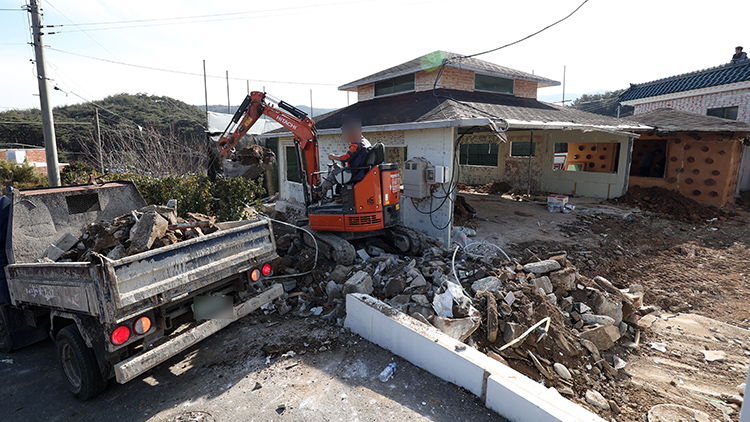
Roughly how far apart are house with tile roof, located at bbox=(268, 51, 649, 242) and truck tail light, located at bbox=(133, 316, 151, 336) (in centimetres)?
602

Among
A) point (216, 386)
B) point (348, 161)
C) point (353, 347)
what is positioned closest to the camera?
point (216, 386)

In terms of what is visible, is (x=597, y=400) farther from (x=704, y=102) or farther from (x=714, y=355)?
(x=704, y=102)

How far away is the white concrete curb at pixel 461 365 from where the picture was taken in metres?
3.19

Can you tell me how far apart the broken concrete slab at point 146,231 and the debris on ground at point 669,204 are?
13.5 m

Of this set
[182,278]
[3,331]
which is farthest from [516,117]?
[3,331]

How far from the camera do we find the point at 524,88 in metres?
14.2

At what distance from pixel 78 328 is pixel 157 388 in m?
1.02

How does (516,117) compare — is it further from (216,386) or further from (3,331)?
(3,331)

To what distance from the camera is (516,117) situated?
9453 mm

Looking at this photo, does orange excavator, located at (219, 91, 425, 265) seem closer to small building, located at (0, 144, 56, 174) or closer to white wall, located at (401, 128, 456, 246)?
white wall, located at (401, 128, 456, 246)

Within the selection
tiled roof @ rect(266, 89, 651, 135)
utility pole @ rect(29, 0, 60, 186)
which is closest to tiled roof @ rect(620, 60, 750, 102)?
tiled roof @ rect(266, 89, 651, 135)

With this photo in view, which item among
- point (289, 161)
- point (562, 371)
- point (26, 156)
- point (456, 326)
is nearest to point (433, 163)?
point (456, 326)

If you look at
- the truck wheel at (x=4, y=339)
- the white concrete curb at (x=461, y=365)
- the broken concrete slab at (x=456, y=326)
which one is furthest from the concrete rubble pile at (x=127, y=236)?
the broken concrete slab at (x=456, y=326)

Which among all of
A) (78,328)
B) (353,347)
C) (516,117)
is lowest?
(353,347)
